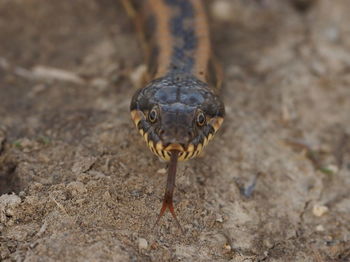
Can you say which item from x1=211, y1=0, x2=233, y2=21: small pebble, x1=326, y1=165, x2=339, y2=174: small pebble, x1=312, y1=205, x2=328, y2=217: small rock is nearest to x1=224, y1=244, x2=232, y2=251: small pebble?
x1=312, y1=205, x2=328, y2=217: small rock

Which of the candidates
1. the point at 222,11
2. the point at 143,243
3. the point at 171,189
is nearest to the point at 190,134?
the point at 171,189

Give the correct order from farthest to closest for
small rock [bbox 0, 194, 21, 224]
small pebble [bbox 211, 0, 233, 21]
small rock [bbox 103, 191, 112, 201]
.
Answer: small pebble [bbox 211, 0, 233, 21], small rock [bbox 103, 191, 112, 201], small rock [bbox 0, 194, 21, 224]

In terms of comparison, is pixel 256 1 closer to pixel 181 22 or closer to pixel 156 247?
pixel 181 22

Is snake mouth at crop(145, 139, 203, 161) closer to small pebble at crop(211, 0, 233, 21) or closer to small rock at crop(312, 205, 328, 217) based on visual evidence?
small rock at crop(312, 205, 328, 217)

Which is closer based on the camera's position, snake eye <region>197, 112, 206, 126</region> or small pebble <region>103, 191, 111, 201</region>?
small pebble <region>103, 191, 111, 201</region>

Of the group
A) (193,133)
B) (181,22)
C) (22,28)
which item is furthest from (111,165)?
(22,28)

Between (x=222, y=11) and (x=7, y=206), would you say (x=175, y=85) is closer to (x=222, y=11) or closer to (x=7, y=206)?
(x=7, y=206)

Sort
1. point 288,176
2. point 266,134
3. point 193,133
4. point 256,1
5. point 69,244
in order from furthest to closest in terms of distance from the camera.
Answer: point 256,1, point 266,134, point 288,176, point 193,133, point 69,244
